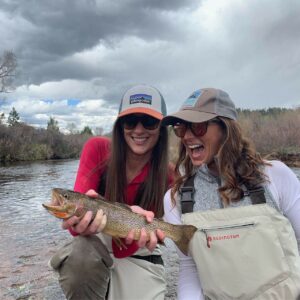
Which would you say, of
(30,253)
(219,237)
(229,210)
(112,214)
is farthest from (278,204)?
(30,253)

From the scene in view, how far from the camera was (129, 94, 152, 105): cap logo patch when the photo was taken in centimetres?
342

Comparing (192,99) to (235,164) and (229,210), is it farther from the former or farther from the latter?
(229,210)

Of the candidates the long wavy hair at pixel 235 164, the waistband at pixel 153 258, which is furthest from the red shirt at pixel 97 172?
the long wavy hair at pixel 235 164

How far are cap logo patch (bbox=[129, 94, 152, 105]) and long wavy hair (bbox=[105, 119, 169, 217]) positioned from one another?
8.9 inches

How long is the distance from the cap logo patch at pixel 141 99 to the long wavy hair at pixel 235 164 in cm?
94

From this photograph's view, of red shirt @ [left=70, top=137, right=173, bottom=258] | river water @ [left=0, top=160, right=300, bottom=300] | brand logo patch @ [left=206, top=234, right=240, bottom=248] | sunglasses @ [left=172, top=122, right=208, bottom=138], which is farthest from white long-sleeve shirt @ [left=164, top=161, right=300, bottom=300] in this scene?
river water @ [left=0, top=160, right=300, bottom=300]

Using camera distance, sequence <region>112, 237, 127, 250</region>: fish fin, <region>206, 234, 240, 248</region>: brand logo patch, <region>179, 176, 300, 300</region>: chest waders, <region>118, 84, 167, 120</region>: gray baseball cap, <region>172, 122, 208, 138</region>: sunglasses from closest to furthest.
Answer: <region>179, 176, 300, 300</region>: chest waders → <region>206, 234, 240, 248</region>: brand logo patch → <region>172, 122, 208, 138</region>: sunglasses → <region>112, 237, 127, 250</region>: fish fin → <region>118, 84, 167, 120</region>: gray baseball cap

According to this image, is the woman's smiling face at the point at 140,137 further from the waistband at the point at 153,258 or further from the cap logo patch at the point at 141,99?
the waistband at the point at 153,258

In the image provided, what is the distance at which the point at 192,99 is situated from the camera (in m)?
2.69

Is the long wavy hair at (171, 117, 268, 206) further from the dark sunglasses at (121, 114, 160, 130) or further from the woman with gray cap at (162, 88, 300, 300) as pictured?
the dark sunglasses at (121, 114, 160, 130)

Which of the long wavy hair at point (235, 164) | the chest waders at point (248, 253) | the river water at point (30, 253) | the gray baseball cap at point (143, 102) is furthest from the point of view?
the river water at point (30, 253)

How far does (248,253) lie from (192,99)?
110 centimetres

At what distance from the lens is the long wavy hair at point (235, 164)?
2475mm

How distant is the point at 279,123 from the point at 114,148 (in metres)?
49.9
